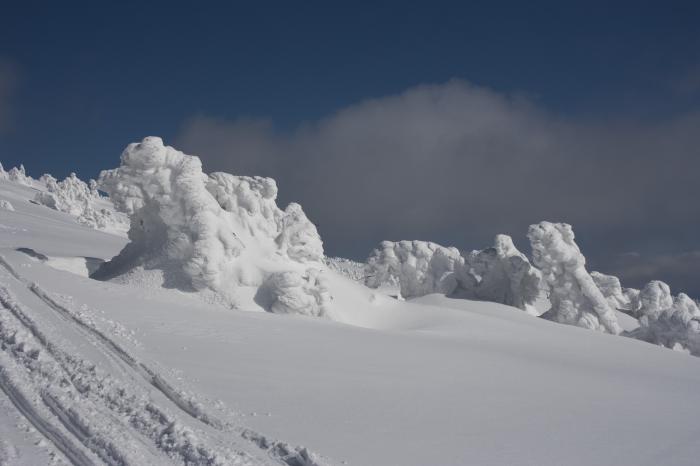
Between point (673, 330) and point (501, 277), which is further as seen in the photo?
point (501, 277)

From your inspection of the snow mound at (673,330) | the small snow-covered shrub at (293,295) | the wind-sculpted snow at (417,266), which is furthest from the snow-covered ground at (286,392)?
the wind-sculpted snow at (417,266)

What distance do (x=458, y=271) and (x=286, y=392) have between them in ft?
71.2

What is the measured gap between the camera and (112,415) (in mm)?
6094

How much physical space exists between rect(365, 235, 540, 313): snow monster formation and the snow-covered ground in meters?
11.8

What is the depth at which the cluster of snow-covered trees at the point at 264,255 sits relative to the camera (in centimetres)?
1597

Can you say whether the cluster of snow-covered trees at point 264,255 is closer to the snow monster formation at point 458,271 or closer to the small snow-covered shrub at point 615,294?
the snow monster formation at point 458,271

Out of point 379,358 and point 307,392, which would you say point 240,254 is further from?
point 307,392

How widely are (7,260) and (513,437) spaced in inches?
503

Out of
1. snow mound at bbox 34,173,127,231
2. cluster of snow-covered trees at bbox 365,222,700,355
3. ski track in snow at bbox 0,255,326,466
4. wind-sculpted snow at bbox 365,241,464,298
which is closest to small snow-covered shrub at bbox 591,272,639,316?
cluster of snow-covered trees at bbox 365,222,700,355

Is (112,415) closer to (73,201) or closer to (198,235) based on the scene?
(198,235)

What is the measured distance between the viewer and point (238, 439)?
5.92 m

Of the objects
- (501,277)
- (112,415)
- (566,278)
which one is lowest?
(112,415)

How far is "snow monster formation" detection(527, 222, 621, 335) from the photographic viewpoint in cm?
2369

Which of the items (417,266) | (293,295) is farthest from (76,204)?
(293,295)
